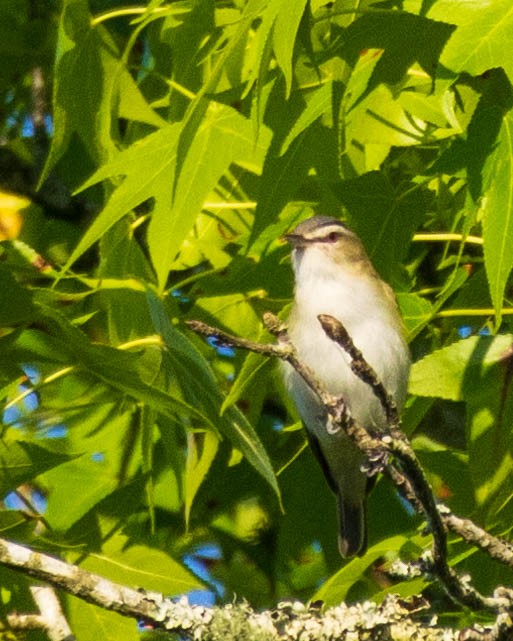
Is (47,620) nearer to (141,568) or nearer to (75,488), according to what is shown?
(141,568)

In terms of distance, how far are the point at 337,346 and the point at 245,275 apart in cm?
70

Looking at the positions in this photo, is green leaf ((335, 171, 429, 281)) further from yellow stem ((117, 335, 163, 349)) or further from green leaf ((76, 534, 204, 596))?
green leaf ((76, 534, 204, 596))

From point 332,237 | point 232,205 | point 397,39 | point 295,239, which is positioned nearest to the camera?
point 397,39

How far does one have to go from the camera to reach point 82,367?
10.9ft

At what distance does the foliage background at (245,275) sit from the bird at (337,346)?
91 mm

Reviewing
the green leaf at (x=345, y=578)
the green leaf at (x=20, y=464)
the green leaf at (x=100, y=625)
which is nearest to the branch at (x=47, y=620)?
the green leaf at (x=100, y=625)

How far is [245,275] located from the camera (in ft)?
11.9

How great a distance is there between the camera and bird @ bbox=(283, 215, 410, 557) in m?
4.17

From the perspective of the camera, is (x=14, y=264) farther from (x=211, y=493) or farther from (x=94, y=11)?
(x=94, y=11)

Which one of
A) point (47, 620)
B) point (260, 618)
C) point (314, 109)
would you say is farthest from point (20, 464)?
point (314, 109)

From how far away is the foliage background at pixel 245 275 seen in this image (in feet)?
9.89

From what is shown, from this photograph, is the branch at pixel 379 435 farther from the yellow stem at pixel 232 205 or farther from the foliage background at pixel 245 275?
the yellow stem at pixel 232 205

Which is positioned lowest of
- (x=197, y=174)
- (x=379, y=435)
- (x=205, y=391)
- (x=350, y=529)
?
(x=350, y=529)

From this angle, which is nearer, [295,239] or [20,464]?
[20,464]
